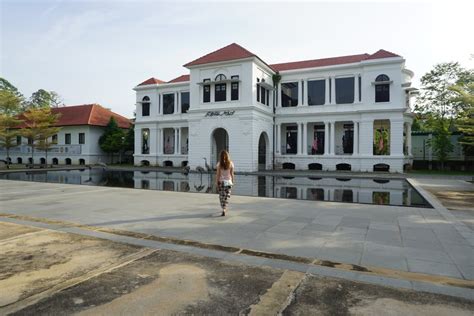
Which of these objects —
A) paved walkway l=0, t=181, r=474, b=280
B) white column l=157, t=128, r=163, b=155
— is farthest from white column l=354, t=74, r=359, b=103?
paved walkway l=0, t=181, r=474, b=280

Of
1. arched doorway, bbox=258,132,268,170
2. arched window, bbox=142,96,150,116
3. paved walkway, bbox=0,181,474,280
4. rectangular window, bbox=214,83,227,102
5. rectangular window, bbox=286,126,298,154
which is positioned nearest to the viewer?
paved walkway, bbox=0,181,474,280

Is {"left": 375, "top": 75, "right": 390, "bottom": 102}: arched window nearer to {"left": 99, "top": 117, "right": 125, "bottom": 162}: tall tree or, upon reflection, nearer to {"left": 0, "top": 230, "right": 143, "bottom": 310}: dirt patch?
{"left": 0, "top": 230, "right": 143, "bottom": 310}: dirt patch

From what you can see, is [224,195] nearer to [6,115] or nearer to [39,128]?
[39,128]

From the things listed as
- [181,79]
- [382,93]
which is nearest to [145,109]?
[181,79]

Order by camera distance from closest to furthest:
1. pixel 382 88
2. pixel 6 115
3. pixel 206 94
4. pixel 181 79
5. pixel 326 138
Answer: pixel 382 88 < pixel 206 94 < pixel 326 138 < pixel 6 115 < pixel 181 79

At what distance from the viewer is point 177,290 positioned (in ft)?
12.2

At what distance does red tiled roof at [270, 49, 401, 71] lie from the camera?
92.4 ft

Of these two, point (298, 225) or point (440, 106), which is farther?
point (440, 106)

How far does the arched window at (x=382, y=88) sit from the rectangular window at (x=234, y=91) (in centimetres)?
1193

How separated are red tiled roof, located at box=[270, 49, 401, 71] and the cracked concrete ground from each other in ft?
92.5

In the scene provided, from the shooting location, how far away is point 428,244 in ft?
18.8

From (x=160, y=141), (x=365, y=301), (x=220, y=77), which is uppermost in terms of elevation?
(x=220, y=77)

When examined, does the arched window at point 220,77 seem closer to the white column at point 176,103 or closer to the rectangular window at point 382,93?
the white column at point 176,103

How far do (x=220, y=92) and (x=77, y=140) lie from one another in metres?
22.3
